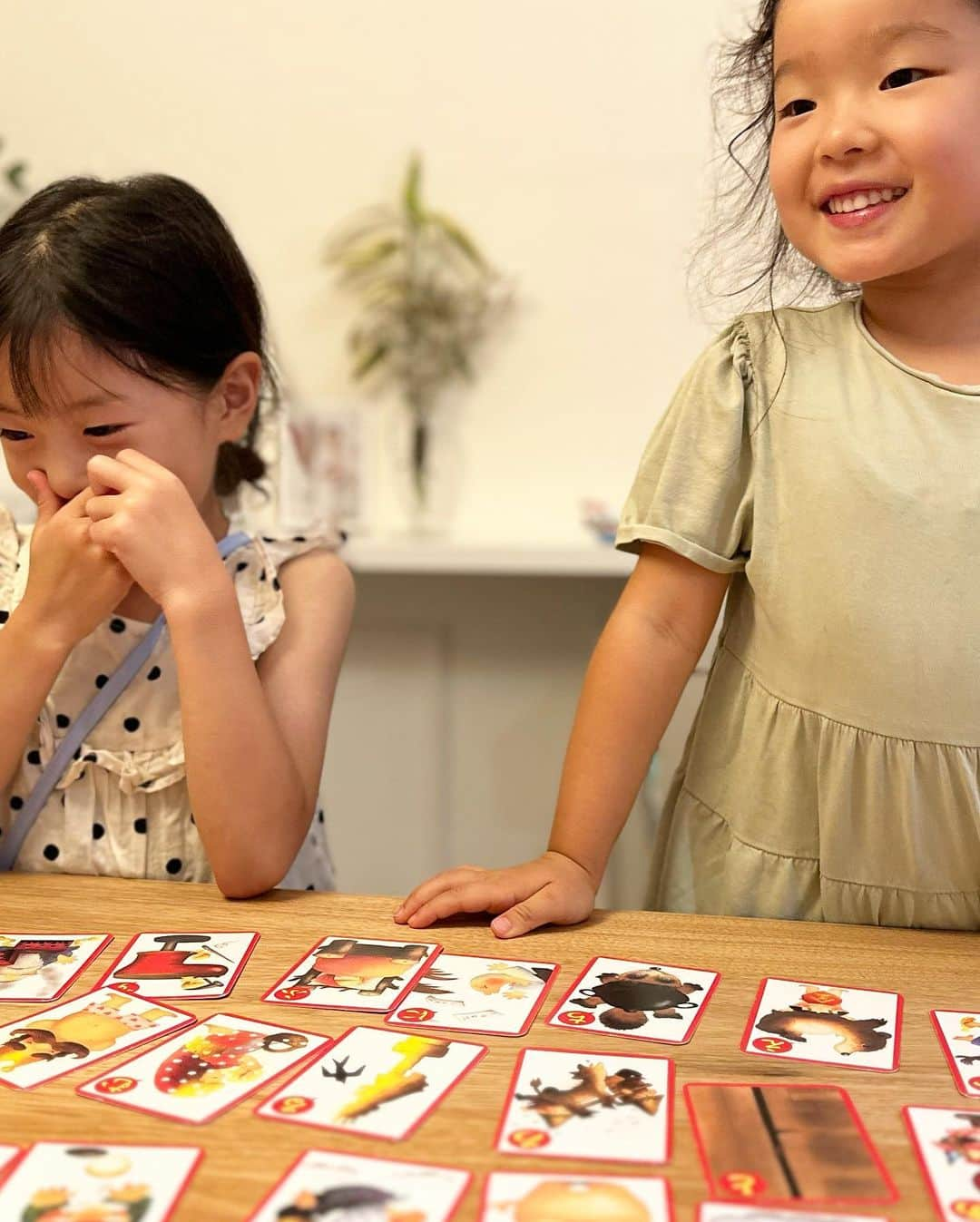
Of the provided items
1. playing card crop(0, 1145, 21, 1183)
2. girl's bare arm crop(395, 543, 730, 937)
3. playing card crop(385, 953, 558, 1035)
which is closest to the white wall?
girl's bare arm crop(395, 543, 730, 937)

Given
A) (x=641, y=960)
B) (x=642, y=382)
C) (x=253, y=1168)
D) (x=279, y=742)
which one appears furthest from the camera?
(x=642, y=382)

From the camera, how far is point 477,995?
0.70 metres

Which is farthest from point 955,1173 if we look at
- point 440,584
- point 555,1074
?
point 440,584

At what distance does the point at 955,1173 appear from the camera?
0.52m

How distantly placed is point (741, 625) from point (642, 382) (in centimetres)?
154

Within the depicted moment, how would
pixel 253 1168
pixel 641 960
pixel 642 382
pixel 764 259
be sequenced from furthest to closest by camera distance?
1. pixel 642 382
2. pixel 764 259
3. pixel 641 960
4. pixel 253 1168

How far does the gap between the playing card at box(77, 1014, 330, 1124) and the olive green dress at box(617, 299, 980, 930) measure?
→ 0.49m

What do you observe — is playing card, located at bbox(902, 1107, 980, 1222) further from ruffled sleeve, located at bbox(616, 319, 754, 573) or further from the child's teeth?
the child's teeth

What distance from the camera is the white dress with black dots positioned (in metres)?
1.08

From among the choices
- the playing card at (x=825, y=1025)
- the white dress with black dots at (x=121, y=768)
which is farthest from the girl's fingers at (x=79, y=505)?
the playing card at (x=825, y=1025)

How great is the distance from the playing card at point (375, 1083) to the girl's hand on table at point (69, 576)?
507mm

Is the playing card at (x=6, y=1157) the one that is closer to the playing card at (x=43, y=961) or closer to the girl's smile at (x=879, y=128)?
the playing card at (x=43, y=961)

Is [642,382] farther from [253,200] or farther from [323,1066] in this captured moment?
[323,1066]

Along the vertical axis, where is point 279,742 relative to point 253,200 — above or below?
below
